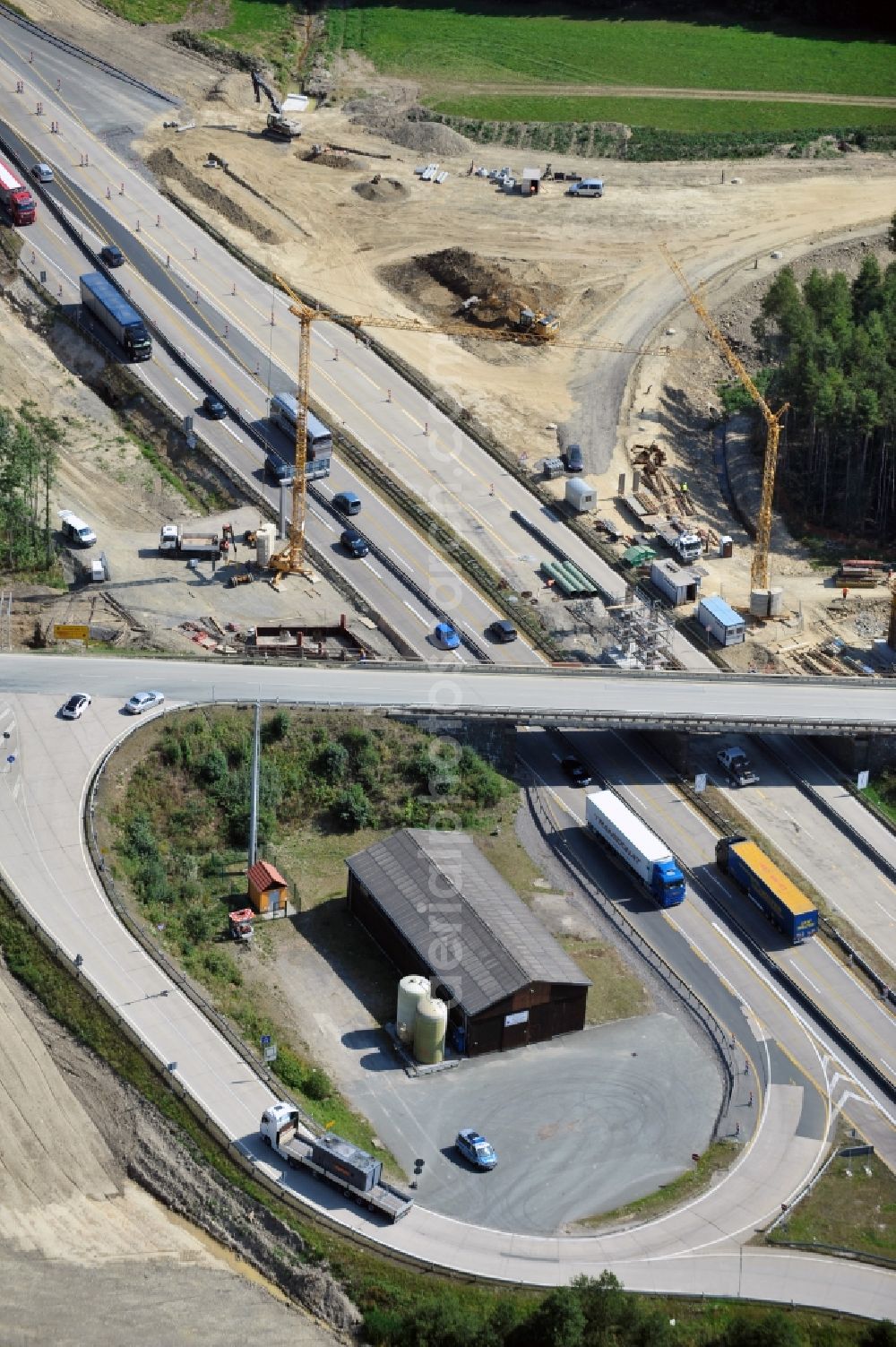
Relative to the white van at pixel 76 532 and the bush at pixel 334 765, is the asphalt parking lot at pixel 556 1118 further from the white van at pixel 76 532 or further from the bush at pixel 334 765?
the white van at pixel 76 532

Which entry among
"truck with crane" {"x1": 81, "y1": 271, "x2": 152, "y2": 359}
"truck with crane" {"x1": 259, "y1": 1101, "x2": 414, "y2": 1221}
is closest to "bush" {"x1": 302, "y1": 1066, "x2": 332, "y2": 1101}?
"truck with crane" {"x1": 259, "y1": 1101, "x2": 414, "y2": 1221}

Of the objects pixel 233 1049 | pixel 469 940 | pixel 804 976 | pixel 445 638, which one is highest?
pixel 445 638

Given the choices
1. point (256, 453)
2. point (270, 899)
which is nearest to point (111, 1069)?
point (270, 899)

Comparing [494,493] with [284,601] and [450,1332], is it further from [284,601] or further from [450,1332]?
[450,1332]

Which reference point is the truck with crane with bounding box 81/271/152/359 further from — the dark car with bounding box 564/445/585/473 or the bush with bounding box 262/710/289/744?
the bush with bounding box 262/710/289/744

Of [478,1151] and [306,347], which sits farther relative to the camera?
[306,347]

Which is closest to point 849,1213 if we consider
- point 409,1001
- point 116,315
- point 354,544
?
point 409,1001

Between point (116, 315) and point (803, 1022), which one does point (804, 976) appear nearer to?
point (803, 1022)
